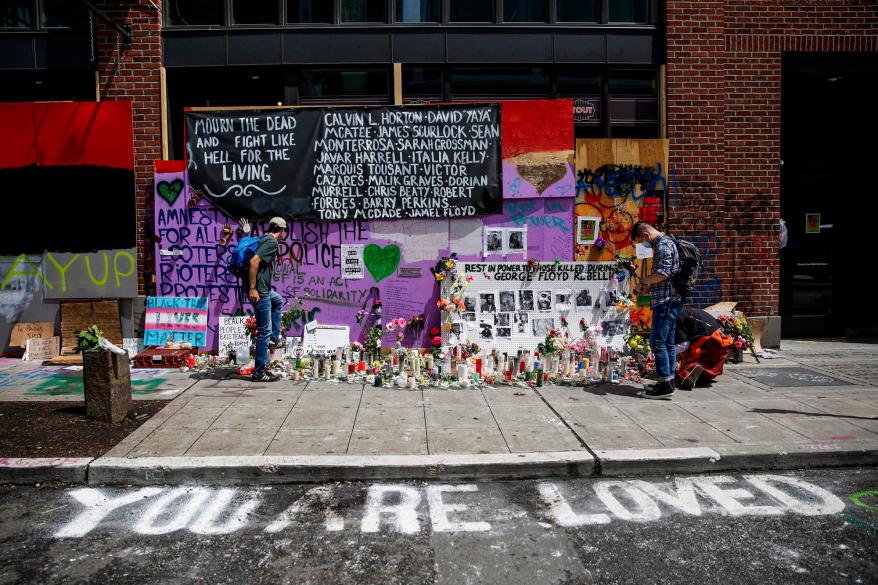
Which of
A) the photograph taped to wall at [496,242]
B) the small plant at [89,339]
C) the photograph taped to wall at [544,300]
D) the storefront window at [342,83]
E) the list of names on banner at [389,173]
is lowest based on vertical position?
the small plant at [89,339]

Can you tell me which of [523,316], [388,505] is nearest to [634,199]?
[523,316]

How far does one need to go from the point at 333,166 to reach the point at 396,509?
224 inches

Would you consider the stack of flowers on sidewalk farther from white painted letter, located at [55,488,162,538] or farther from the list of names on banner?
white painted letter, located at [55,488,162,538]

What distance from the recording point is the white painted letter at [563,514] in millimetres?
4441

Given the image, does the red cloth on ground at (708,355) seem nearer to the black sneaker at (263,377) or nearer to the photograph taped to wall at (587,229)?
the photograph taped to wall at (587,229)

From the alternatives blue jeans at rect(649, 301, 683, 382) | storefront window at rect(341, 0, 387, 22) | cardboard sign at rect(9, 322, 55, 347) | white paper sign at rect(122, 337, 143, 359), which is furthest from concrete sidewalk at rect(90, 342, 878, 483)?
storefront window at rect(341, 0, 387, 22)

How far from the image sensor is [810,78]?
1042cm

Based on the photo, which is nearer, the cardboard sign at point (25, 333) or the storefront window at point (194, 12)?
the cardboard sign at point (25, 333)

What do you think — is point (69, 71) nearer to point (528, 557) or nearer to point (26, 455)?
point (26, 455)

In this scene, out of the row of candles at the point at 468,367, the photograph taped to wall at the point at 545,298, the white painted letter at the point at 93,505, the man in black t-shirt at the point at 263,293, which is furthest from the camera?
the photograph taped to wall at the point at 545,298

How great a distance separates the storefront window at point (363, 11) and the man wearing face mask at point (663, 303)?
4.88m

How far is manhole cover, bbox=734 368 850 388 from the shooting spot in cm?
790

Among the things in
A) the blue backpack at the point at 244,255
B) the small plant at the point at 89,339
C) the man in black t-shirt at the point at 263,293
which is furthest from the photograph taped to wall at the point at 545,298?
the small plant at the point at 89,339

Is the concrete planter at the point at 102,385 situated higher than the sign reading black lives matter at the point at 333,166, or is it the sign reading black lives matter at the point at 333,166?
the sign reading black lives matter at the point at 333,166
